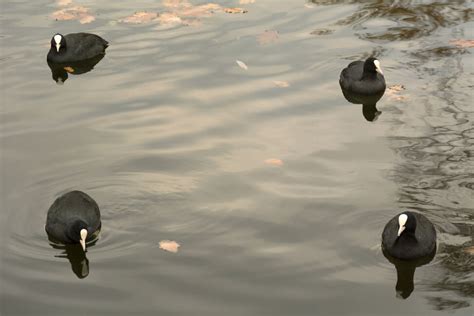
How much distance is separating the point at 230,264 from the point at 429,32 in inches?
304

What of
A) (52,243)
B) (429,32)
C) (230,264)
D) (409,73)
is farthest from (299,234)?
(429,32)

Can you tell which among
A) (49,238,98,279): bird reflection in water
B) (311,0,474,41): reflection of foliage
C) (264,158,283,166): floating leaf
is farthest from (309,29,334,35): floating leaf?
(49,238,98,279): bird reflection in water

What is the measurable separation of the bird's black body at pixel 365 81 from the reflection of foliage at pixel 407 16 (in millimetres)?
1862

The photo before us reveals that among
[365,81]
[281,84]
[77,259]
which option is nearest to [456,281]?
[77,259]

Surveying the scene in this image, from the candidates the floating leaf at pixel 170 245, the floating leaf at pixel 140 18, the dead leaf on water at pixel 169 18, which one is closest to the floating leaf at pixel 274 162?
the floating leaf at pixel 170 245

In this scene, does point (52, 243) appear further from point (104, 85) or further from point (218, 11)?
point (218, 11)

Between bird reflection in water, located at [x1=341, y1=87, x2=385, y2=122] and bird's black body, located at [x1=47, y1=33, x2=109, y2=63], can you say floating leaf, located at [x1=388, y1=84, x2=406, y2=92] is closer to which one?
bird reflection in water, located at [x1=341, y1=87, x2=385, y2=122]

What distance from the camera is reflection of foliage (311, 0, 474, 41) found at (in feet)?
51.1

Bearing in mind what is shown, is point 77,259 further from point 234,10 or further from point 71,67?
point 234,10

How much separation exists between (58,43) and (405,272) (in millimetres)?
7733

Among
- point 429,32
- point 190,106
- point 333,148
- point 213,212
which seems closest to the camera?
point 213,212

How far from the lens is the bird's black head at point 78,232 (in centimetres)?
975

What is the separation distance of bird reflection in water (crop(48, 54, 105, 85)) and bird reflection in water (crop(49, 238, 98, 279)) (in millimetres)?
5180

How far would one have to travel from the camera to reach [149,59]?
14656 millimetres
